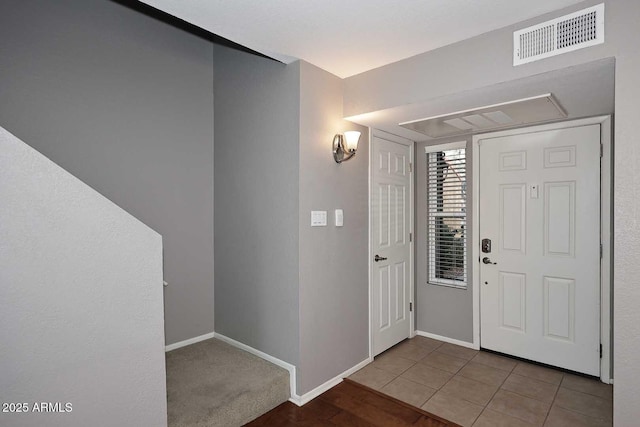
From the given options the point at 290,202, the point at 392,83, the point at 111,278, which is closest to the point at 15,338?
the point at 111,278

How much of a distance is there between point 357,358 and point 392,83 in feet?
7.62

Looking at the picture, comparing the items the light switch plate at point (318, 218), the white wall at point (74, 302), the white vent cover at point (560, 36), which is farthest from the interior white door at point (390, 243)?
the white wall at point (74, 302)

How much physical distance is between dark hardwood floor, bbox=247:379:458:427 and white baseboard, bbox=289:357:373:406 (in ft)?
0.11

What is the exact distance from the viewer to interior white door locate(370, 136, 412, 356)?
11.0 feet

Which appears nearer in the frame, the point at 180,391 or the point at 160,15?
the point at 180,391

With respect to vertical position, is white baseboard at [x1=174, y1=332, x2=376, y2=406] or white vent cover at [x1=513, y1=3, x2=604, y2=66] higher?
white vent cover at [x1=513, y1=3, x2=604, y2=66]

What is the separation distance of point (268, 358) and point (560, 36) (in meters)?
2.92

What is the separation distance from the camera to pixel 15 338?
1.42 metres

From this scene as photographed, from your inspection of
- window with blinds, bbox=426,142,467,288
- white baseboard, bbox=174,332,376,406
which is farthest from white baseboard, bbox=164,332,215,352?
window with blinds, bbox=426,142,467,288

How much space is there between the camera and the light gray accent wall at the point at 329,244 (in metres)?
2.64

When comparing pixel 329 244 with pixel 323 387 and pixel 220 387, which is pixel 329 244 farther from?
pixel 220 387

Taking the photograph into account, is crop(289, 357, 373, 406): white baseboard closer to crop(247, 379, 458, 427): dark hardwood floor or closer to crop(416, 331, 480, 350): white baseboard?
crop(247, 379, 458, 427): dark hardwood floor

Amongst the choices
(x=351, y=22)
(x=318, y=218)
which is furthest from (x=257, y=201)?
(x=351, y=22)

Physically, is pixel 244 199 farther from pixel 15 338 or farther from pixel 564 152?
pixel 564 152
